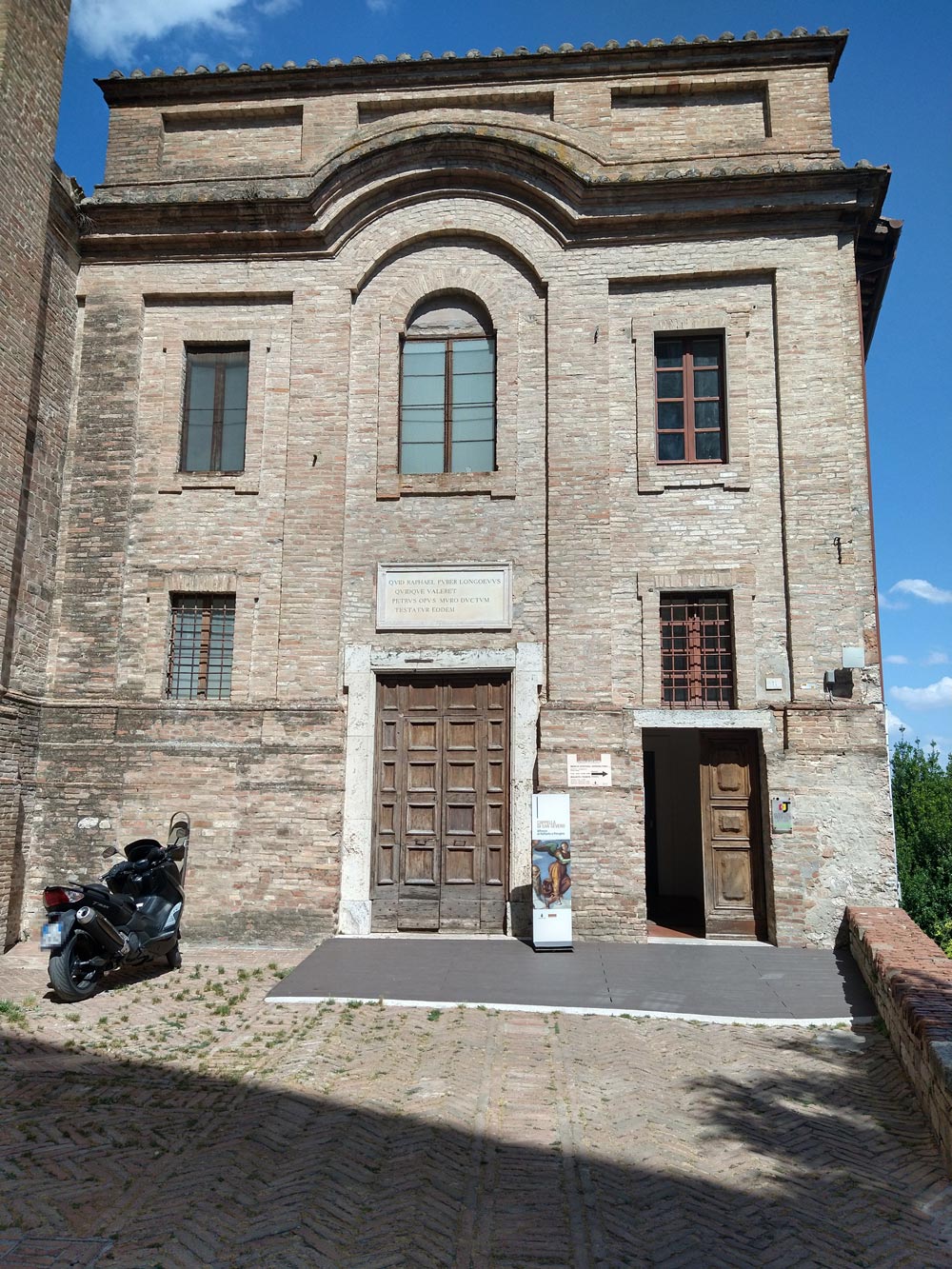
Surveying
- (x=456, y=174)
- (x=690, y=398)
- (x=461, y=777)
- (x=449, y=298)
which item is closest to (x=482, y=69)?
(x=456, y=174)

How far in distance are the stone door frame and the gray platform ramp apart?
65 centimetres

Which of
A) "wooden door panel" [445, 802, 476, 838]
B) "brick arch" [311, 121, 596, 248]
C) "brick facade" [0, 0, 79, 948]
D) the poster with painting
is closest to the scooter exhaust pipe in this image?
"brick facade" [0, 0, 79, 948]

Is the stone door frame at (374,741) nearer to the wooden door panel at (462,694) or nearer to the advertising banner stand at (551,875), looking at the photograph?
the wooden door panel at (462,694)

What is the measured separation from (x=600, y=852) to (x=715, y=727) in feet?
6.36

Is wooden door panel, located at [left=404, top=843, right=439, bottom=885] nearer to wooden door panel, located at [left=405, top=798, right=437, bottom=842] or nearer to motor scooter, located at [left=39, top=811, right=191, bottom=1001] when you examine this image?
wooden door panel, located at [left=405, top=798, right=437, bottom=842]

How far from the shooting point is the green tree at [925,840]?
47.2 feet

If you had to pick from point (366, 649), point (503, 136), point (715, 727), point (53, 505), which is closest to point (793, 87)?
point (503, 136)

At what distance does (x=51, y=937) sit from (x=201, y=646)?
4.31 metres

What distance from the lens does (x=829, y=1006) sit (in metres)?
7.77

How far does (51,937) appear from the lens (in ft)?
24.9

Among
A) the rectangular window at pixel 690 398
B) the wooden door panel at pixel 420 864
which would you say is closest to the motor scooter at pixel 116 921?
the wooden door panel at pixel 420 864

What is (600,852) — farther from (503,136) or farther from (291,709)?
(503,136)

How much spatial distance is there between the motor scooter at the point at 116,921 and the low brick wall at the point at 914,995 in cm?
627

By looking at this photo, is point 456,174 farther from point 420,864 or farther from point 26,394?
point 420,864
